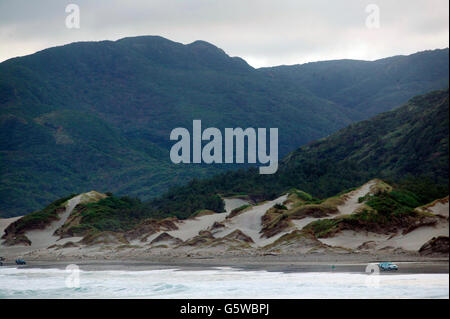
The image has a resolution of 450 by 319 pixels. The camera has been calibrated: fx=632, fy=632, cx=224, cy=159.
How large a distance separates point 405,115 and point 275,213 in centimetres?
6609

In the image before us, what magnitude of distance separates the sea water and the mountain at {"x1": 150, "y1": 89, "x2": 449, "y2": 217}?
84.1 feet

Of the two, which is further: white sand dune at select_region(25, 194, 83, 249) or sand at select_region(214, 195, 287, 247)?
white sand dune at select_region(25, 194, 83, 249)

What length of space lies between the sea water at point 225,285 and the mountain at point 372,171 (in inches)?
1009

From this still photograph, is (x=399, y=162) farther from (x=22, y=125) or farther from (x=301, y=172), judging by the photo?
(x=22, y=125)

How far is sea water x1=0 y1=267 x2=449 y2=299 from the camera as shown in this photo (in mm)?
25672

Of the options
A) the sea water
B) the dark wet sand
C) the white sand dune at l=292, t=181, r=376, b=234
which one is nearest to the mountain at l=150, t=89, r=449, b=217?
the white sand dune at l=292, t=181, r=376, b=234

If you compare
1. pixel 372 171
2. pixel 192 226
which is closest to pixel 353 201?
pixel 192 226

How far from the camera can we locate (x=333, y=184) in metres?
73.4

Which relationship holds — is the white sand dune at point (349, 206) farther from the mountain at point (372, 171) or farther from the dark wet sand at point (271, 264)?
the dark wet sand at point (271, 264)

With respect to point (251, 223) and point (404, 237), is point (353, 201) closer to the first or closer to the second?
point (251, 223)

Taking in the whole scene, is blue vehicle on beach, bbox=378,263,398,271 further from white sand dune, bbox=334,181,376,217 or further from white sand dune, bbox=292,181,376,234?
white sand dune, bbox=334,181,376,217

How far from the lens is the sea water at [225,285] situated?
25.7m

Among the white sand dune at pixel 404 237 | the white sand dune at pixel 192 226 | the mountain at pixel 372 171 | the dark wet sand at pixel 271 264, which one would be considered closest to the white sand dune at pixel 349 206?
the mountain at pixel 372 171
